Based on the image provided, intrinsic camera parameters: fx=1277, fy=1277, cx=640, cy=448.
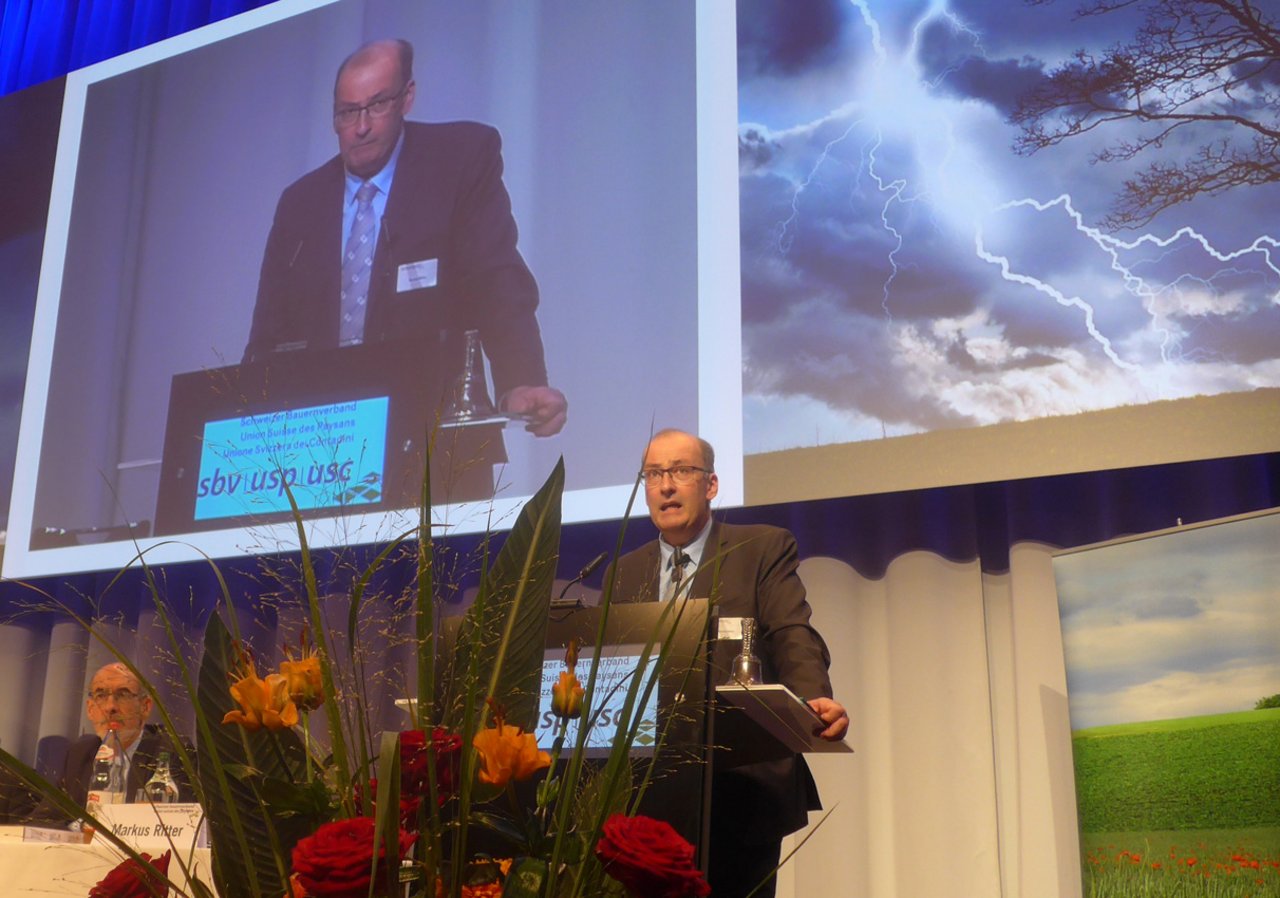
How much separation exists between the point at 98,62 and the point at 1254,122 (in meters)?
4.10

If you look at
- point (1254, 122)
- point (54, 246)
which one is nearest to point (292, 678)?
point (1254, 122)

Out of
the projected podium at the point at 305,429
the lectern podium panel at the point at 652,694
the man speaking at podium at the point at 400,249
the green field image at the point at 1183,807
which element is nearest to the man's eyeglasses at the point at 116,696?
the projected podium at the point at 305,429

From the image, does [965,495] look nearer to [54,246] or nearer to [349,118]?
[349,118]

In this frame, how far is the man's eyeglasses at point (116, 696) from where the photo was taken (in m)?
3.55

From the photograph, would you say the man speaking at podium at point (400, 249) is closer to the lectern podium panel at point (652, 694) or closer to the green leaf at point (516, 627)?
the lectern podium panel at point (652, 694)

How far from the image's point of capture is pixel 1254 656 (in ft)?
9.27

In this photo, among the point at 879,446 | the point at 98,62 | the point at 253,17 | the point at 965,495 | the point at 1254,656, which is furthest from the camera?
the point at 98,62

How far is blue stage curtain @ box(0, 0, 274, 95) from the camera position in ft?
15.9

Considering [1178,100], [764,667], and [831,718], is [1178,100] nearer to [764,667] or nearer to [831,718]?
[764,667]

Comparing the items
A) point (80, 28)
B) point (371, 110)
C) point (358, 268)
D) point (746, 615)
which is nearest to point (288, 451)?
point (358, 268)

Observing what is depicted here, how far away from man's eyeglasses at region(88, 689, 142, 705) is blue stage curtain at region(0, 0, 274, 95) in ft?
Result: 8.24

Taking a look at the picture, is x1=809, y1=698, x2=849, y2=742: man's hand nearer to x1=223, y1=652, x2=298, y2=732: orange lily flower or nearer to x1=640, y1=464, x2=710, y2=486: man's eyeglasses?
x1=640, y1=464, x2=710, y2=486: man's eyeglasses

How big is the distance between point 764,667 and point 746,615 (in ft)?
0.34

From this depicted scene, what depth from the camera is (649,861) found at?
498mm
